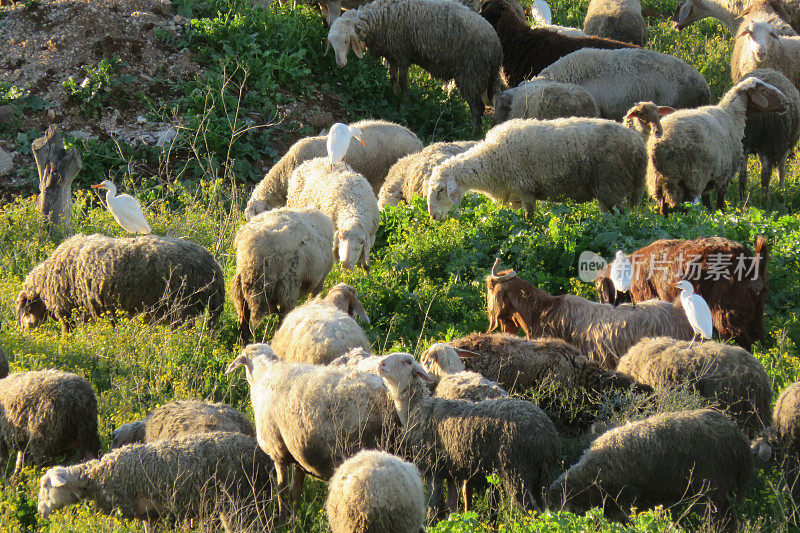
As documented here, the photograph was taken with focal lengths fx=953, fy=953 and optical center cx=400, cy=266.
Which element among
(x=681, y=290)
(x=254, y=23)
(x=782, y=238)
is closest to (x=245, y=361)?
(x=681, y=290)

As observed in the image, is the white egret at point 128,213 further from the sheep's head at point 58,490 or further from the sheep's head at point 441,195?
the sheep's head at point 58,490

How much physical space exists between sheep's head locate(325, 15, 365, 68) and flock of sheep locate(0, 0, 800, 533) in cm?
278

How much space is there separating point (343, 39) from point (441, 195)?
5633 millimetres

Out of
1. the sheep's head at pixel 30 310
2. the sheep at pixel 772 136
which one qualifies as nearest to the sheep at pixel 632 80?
the sheep at pixel 772 136

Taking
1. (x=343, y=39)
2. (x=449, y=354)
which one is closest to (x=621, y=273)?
(x=449, y=354)

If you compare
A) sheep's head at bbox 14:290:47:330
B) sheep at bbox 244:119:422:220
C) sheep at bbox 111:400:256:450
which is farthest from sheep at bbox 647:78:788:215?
sheep's head at bbox 14:290:47:330

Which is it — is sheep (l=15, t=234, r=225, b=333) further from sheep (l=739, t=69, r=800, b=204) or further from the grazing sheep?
sheep (l=739, t=69, r=800, b=204)

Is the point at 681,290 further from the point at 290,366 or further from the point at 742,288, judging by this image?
the point at 290,366

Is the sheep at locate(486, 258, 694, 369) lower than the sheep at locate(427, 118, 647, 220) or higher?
lower

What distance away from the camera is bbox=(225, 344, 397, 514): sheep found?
5707 mm

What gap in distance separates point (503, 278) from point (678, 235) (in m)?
2.33

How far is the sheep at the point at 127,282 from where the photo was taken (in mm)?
8383

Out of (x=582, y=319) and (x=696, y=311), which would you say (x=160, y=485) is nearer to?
(x=582, y=319)

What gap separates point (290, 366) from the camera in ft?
20.2
